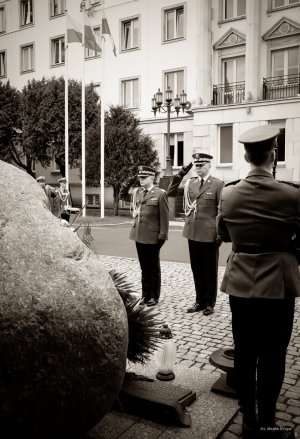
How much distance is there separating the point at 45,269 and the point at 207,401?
1.61 m

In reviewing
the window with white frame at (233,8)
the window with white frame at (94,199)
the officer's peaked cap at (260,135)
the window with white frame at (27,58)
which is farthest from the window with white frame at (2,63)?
the officer's peaked cap at (260,135)

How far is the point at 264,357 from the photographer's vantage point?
277 centimetres

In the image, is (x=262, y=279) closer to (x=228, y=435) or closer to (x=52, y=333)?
(x=228, y=435)

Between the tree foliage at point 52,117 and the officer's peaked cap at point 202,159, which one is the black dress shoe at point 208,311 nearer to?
the officer's peaked cap at point 202,159

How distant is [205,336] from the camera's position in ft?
16.5

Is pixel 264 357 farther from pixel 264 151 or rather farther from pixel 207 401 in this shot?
pixel 264 151

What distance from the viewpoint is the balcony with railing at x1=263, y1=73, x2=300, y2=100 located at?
2417 cm

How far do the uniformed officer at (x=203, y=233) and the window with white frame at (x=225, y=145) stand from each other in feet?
66.2

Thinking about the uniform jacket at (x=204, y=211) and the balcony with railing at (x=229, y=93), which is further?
the balcony with railing at (x=229, y=93)

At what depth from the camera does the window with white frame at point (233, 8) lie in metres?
25.5

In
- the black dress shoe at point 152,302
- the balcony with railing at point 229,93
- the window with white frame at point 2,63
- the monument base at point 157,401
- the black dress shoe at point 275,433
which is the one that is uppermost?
the window with white frame at point 2,63

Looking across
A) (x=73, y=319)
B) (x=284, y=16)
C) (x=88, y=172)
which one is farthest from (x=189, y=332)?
(x=284, y=16)

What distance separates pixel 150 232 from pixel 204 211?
88 cm

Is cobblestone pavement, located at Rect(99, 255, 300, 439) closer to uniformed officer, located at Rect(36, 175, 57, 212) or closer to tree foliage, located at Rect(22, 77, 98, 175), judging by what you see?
uniformed officer, located at Rect(36, 175, 57, 212)
